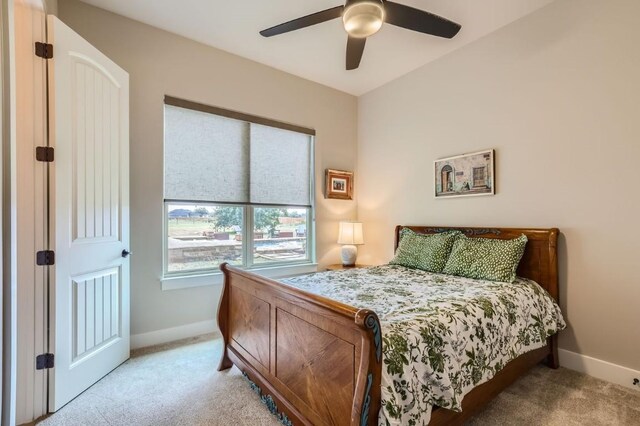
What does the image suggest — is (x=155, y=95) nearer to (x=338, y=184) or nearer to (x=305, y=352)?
(x=338, y=184)

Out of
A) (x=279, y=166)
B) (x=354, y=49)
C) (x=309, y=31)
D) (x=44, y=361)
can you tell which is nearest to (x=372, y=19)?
(x=354, y=49)

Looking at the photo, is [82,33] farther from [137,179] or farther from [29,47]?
[137,179]

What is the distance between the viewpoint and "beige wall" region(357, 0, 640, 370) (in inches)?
83.4

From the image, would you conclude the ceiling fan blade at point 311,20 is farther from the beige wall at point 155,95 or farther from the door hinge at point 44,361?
the door hinge at point 44,361

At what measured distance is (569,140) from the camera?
A: 236 cm

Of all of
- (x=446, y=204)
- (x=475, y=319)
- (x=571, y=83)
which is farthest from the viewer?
(x=446, y=204)

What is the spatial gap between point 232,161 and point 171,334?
6.00 ft

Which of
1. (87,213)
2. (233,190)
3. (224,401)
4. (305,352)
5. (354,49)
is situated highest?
(354,49)

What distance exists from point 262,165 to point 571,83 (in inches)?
115

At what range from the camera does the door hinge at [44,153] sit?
1803 millimetres

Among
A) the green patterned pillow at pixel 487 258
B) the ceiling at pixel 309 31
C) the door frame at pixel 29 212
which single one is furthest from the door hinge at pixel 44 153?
the green patterned pillow at pixel 487 258

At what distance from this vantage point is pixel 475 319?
168cm

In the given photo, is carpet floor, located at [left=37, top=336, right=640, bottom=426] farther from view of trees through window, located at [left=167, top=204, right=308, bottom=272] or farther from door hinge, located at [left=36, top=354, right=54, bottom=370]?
view of trees through window, located at [left=167, top=204, right=308, bottom=272]

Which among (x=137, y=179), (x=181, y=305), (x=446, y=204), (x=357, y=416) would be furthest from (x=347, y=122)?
(x=357, y=416)
